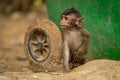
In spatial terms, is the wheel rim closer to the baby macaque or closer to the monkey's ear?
the baby macaque

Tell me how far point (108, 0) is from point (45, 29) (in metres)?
0.73

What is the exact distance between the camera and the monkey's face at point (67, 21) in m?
5.00

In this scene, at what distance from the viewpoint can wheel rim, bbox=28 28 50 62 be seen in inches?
203

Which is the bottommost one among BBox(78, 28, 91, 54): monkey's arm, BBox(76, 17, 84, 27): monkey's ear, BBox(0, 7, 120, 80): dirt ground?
BBox(0, 7, 120, 80): dirt ground

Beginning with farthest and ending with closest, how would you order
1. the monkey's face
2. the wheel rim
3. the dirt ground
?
the wheel rim → the monkey's face → the dirt ground

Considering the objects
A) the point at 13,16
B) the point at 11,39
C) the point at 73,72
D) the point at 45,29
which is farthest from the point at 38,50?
the point at 13,16

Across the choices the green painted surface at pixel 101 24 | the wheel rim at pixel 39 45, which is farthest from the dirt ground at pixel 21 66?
the green painted surface at pixel 101 24

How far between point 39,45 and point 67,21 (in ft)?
1.35

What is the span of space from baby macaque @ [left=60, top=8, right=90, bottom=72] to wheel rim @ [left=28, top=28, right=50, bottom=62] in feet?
0.67

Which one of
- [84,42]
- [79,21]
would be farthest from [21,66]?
[79,21]

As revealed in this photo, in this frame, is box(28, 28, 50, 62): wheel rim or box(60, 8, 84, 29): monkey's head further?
box(28, 28, 50, 62): wheel rim

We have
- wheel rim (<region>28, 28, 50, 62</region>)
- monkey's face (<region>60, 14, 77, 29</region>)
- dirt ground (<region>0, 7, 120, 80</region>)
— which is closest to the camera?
dirt ground (<region>0, 7, 120, 80</region>)

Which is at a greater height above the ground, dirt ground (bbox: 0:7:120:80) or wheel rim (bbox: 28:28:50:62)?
wheel rim (bbox: 28:28:50:62)

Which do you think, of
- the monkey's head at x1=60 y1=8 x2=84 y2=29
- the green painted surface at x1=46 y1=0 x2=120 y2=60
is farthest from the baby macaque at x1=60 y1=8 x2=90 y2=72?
the green painted surface at x1=46 y1=0 x2=120 y2=60
